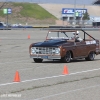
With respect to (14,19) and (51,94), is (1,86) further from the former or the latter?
(14,19)

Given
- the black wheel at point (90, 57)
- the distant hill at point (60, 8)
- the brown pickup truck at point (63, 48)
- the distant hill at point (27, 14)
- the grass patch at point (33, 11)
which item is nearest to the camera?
the brown pickup truck at point (63, 48)

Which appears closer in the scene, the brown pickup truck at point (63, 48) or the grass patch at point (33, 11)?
the brown pickup truck at point (63, 48)

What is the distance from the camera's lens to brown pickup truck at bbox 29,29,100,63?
20734mm

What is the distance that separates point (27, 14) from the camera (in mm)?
122938

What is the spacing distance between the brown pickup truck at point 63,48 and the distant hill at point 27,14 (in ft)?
316

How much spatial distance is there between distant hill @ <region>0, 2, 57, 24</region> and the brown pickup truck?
9633 cm

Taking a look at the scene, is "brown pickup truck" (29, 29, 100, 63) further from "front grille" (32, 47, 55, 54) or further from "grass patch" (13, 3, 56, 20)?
"grass patch" (13, 3, 56, 20)

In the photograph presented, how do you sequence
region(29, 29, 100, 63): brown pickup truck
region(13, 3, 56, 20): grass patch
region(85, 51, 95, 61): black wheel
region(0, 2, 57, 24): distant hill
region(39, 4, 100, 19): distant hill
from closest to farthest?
1. region(29, 29, 100, 63): brown pickup truck
2. region(85, 51, 95, 61): black wheel
3. region(0, 2, 57, 24): distant hill
4. region(13, 3, 56, 20): grass patch
5. region(39, 4, 100, 19): distant hill

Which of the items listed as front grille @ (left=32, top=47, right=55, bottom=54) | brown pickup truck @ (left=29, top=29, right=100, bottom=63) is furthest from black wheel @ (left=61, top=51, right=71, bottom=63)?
front grille @ (left=32, top=47, right=55, bottom=54)

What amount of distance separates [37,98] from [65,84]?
9.44 feet

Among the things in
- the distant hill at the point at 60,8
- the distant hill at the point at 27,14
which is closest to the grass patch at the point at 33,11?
the distant hill at the point at 27,14

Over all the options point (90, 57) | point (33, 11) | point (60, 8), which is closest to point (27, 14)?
point (33, 11)

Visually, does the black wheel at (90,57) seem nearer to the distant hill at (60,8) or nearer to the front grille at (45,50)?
the front grille at (45,50)

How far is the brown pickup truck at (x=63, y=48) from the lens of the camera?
20734mm
